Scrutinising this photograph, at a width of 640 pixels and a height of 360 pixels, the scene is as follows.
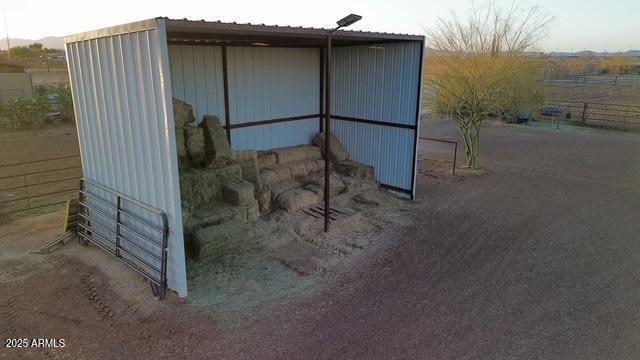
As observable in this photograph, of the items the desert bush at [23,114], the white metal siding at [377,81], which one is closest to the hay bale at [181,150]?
the white metal siding at [377,81]

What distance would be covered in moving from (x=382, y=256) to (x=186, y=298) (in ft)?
9.78

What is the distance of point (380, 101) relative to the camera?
931 centimetres

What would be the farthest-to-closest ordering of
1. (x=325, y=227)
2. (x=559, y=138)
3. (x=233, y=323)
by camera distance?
(x=559, y=138) < (x=325, y=227) < (x=233, y=323)

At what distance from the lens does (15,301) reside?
5047 millimetres

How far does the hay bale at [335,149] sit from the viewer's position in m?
9.93

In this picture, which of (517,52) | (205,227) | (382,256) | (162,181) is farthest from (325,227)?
(517,52)

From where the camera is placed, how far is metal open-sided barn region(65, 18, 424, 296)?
4848 mm

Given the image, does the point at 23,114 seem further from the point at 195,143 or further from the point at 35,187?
the point at 195,143

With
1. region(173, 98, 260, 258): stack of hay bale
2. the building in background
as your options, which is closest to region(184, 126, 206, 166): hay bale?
region(173, 98, 260, 258): stack of hay bale

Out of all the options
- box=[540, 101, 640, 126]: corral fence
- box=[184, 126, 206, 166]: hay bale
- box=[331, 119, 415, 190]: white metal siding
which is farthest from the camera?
box=[540, 101, 640, 126]: corral fence

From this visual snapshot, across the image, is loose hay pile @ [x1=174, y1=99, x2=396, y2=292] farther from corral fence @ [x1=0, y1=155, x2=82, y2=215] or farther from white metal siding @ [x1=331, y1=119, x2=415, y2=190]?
corral fence @ [x1=0, y1=155, x2=82, y2=215]

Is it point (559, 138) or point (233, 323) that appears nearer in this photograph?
point (233, 323)

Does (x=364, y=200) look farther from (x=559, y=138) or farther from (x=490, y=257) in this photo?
(x=559, y=138)

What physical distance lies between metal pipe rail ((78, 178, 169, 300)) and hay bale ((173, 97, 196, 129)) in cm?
167
